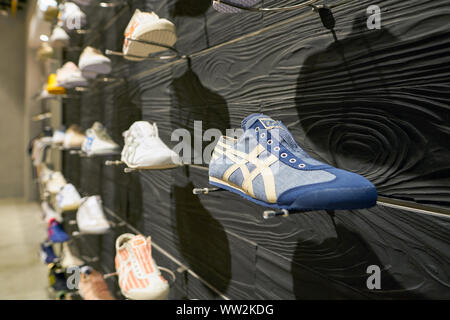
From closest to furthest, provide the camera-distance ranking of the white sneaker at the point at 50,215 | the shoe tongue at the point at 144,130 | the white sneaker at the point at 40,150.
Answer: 1. the shoe tongue at the point at 144,130
2. the white sneaker at the point at 50,215
3. the white sneaker at the point at 40,150

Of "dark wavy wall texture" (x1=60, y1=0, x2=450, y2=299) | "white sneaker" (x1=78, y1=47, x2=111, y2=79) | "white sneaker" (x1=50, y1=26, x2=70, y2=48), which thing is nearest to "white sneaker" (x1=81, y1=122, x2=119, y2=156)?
"white sneaker" (x1=78, y1=47, x2=111, y2=79)

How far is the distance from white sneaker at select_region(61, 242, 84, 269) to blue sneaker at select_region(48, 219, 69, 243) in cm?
14

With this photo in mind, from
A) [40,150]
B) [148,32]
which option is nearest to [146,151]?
[148,32]

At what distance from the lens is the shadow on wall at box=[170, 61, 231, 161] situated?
3.40 feet

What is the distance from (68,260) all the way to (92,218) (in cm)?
84

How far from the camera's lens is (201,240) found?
118 cm

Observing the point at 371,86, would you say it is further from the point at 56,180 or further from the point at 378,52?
the point at 56,180

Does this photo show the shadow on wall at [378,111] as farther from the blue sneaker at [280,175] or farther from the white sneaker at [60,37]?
the white sneaker at [60,37]

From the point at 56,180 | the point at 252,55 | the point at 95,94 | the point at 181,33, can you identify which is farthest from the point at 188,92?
the point at 56,180

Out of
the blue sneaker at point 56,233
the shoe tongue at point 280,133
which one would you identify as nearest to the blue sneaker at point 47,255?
the blue sneaker at point 56,233

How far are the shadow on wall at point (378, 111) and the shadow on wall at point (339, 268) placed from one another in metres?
0.14

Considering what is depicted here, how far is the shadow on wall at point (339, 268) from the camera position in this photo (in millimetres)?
619

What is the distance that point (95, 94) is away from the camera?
227cm

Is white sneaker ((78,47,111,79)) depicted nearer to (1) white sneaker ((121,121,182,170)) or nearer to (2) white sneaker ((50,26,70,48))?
(1) white sneaker ((121,121,182,170))
